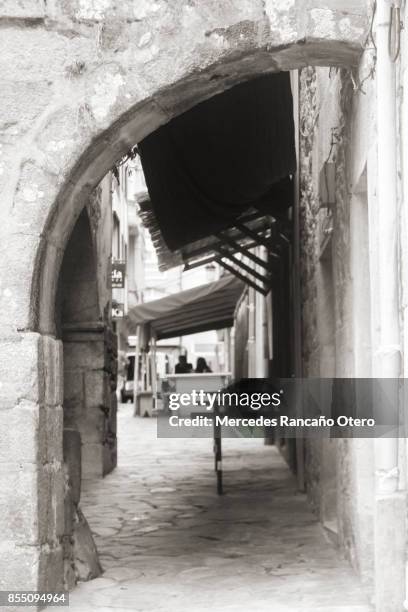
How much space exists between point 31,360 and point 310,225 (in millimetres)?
3723

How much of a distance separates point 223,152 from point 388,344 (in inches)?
139

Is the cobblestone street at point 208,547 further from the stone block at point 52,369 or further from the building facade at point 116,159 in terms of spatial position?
the stone block at point 52,369

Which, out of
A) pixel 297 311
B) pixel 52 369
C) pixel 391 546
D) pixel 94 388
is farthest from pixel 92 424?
pixel 391 546

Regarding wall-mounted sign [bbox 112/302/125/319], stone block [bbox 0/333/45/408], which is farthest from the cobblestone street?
wall-mounted sign [bbox 112/302/125/319]

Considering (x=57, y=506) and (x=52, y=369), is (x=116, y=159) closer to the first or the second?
(x=52, y=369)

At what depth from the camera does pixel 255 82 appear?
596 centimetres

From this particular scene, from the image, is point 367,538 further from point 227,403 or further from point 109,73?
point 227,403

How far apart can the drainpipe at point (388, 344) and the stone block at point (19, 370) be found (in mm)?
1434

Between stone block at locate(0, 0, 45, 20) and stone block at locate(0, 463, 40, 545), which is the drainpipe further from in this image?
stone block at locate(0, 0, 45, 20)

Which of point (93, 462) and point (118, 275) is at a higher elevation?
point (118, 275)

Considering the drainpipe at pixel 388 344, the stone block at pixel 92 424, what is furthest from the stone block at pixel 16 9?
the stone block at pixel 92 424

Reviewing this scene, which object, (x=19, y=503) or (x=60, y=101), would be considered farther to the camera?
(x=60, y=101)

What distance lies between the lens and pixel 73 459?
4.45 m

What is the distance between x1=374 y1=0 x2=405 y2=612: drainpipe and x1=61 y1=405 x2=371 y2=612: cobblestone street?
491 mm
